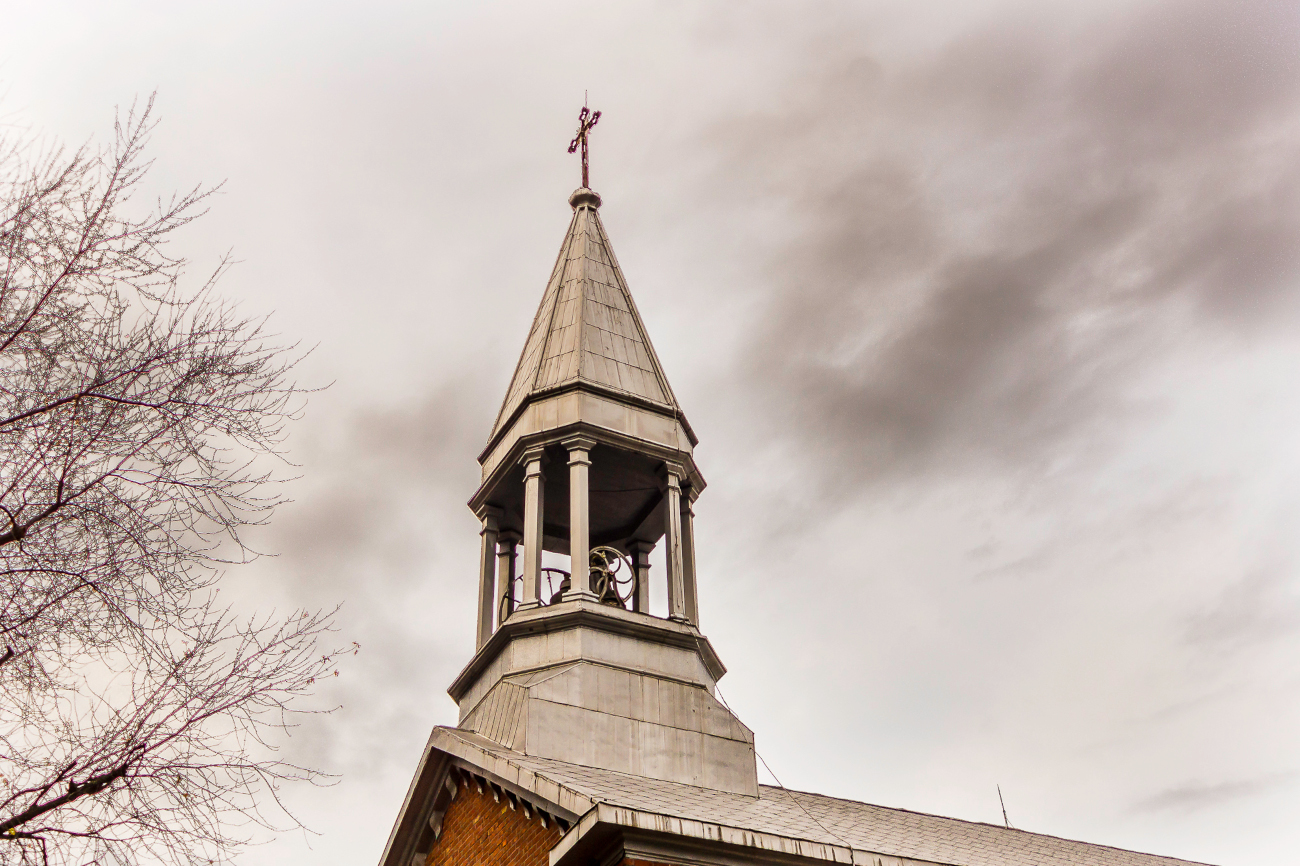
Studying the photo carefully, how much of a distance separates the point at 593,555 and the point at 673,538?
1441 mm

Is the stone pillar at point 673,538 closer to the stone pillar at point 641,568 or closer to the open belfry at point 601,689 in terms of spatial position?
the open belfry at point 601,689

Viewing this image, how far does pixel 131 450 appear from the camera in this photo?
8.11 metres

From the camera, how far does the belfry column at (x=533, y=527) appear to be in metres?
17.0

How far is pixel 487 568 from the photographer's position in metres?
19.0

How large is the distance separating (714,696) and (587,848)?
6060mm

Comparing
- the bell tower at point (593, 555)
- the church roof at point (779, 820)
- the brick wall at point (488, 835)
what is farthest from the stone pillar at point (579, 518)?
the brick wall at point (488, 835)

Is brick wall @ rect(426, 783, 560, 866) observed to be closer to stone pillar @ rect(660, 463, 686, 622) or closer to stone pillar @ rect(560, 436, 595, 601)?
stone pillar @ rect(560, 436, 595, 601)

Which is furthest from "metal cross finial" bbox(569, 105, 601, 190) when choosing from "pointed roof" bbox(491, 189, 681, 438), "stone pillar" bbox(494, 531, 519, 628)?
"stone pillar" bbox(494, 531, 519, 628)

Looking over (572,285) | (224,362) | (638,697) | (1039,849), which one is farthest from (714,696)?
(224,362)

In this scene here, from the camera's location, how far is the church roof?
11656 mm

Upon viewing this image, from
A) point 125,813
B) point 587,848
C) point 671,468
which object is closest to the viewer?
point 125,813

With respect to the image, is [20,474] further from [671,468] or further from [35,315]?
[671,468]

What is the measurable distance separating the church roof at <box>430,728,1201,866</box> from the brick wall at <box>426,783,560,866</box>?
0.45 meters

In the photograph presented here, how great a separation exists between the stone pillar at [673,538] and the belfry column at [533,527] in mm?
1948
